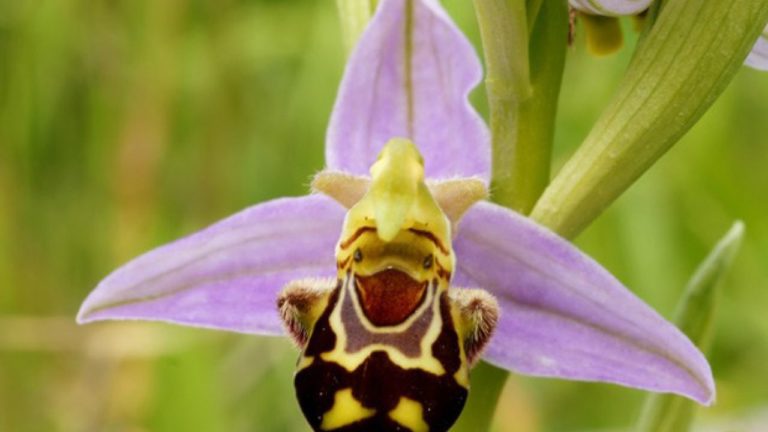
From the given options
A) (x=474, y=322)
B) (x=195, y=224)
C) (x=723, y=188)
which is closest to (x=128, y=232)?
(x=195, y=224)

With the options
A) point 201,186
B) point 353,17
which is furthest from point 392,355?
point 201,186

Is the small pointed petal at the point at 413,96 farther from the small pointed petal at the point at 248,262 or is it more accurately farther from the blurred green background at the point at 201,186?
the blurred green background at the point at 201,186

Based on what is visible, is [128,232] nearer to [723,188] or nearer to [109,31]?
[109,31]

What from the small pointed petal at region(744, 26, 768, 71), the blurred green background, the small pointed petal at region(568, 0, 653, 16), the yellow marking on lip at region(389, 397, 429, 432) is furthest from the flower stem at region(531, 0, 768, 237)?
the blurred green background

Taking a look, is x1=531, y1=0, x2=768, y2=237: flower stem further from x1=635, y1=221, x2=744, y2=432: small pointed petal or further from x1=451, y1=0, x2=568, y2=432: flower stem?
x1=635, y1=221, x2=744, y2=432: small pointed petal

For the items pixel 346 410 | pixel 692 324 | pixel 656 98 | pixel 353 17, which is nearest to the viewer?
pixel 346 410

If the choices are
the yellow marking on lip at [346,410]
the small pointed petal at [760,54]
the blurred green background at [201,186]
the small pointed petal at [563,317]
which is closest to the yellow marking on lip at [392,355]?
the yellow marking on lip at [346,410]

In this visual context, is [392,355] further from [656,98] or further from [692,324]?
[692,324]
